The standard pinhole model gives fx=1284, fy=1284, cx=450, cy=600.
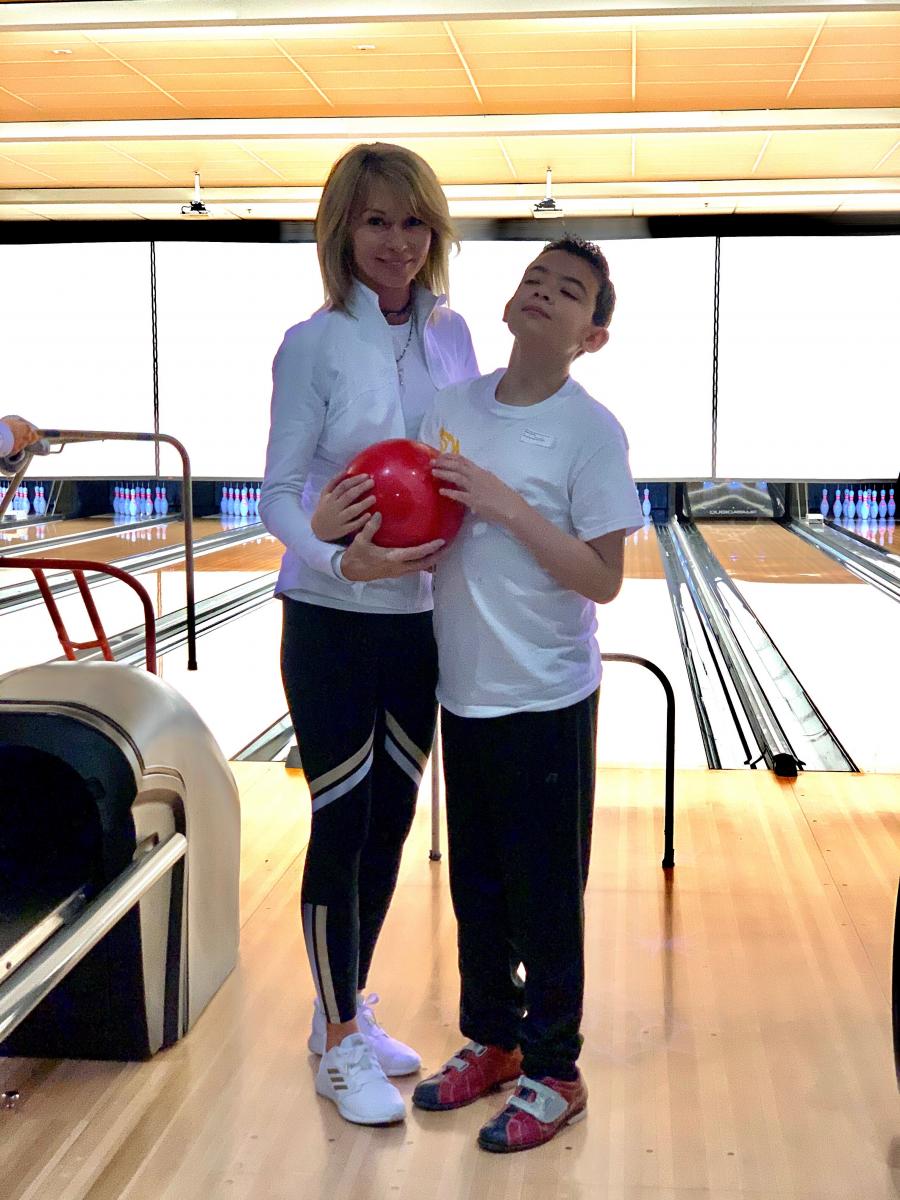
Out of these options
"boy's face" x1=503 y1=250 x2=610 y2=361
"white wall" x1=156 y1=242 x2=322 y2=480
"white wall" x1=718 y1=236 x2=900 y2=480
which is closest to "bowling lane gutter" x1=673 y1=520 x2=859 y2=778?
"boy's face" x1=503 y1=250 x2=610 y2=361

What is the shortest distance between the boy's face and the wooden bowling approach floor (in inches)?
41.9

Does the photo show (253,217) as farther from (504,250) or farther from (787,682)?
(787,682)

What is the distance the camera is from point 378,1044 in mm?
1943

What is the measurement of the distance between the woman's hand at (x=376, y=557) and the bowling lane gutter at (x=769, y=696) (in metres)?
2.25

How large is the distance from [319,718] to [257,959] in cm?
80

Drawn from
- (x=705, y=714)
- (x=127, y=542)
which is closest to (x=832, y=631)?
(x=705, y=714)

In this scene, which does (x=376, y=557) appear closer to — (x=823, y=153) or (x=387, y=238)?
(x=387, y=238)

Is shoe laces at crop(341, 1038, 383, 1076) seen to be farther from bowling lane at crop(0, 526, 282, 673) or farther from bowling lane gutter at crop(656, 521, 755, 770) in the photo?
bowling lane at crop(0, 526, 282, 673)

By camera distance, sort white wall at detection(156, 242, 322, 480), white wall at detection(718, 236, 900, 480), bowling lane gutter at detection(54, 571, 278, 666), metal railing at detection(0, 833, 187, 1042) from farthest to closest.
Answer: white wall at detection(156, 242, 322, 480), white wall at detection(718, 236, 900, 480), bowling lane gutter at detection(54, 571, 278, 666), metal railing at detection(0, 833, 187, 1042)

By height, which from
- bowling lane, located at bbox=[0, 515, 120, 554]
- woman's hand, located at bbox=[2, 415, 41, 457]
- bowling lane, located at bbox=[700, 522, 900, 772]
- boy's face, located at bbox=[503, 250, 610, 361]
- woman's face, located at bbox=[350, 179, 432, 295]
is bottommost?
bowling lane, located at bbox=[700, 522, 900, 772]

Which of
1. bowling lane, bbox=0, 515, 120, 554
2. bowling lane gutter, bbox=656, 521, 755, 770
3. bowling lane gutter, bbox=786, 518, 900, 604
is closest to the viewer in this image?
bowling lane gutter, bbox=656, 521, 755, 770

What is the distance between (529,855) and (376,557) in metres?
0.45

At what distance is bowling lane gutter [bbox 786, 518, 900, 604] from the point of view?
7.96 meters

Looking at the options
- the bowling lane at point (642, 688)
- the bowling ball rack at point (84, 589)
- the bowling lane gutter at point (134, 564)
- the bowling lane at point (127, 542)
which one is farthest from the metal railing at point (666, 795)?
the bowling lane at point (127, 542)
